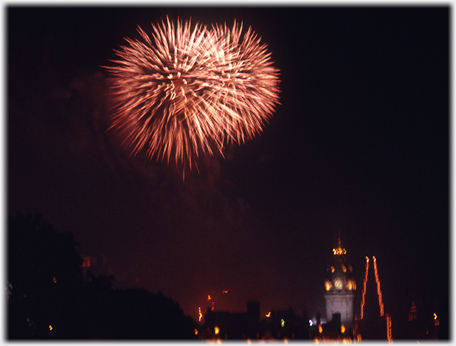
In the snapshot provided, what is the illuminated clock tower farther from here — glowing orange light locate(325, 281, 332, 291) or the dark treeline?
the dark treeline

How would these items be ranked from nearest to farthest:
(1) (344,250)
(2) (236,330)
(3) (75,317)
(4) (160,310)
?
(3) (75,317)
(4) (160,310)
(2) (236,330)
(1) (344,250)

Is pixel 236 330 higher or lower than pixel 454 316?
lower

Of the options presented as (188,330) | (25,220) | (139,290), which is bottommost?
(188,330)

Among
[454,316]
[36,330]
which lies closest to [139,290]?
[36,330]

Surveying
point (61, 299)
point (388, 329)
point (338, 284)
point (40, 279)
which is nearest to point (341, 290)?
point (338, 284)

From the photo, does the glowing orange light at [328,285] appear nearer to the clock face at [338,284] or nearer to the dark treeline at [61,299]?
the clock face at [338,284]

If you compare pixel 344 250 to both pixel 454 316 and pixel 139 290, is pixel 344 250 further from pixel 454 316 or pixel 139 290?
pixel 454 316
